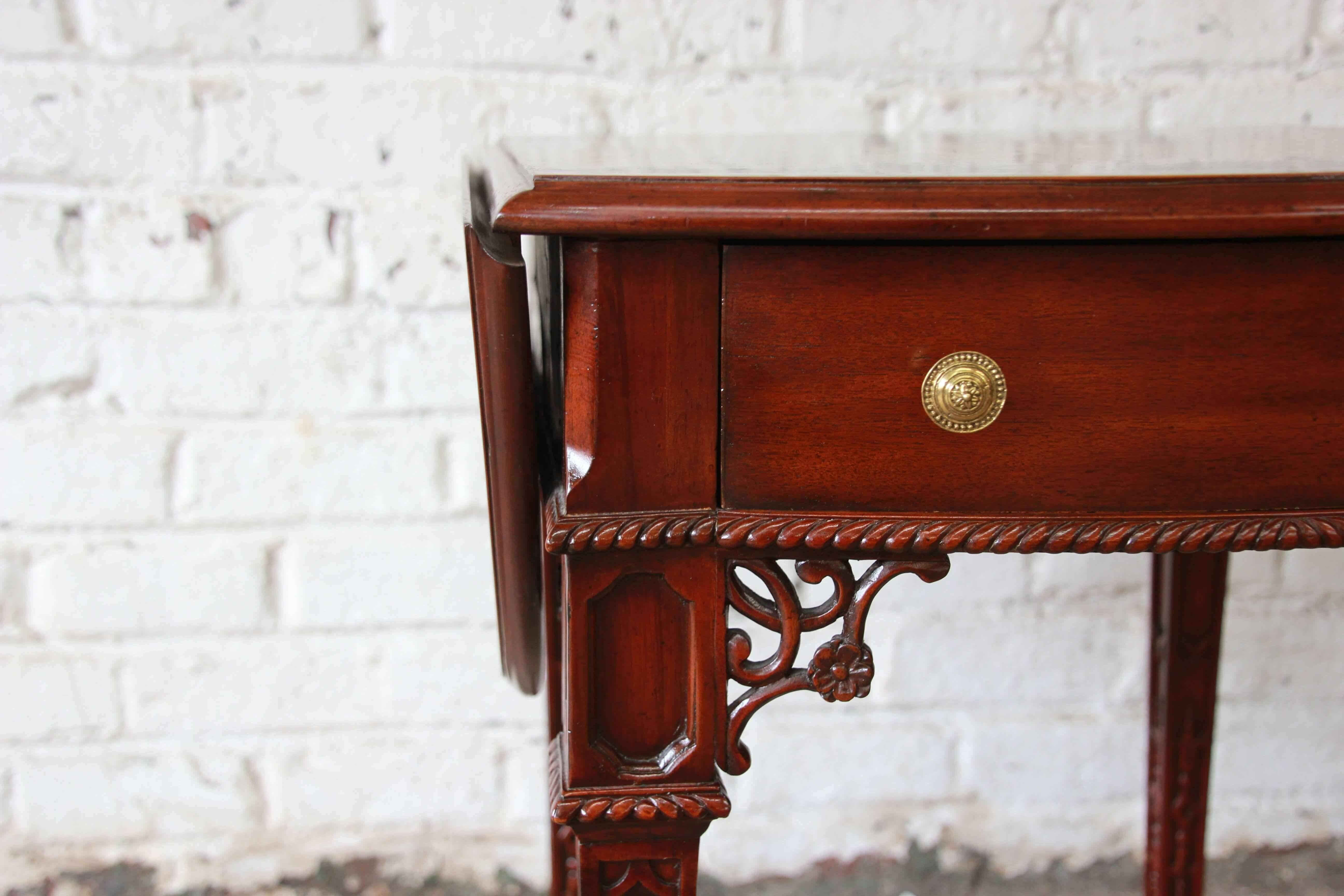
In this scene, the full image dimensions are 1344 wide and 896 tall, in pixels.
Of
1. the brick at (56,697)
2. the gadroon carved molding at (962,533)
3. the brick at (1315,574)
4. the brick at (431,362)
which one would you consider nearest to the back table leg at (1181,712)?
the brick at (1315,574)

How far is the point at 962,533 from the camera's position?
1.52 feet

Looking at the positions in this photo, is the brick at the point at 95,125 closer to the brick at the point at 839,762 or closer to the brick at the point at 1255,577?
the brick at the point at 839,762

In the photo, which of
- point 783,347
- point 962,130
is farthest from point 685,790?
point 962,130

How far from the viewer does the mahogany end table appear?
1.37ft

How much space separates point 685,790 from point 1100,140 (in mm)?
512

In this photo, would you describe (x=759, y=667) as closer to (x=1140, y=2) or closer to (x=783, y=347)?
(x=783, y=347)

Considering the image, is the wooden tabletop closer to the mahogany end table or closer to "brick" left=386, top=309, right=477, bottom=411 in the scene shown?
the mahogany end table

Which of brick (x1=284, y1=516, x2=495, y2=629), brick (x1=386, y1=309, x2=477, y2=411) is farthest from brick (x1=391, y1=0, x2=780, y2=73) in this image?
brick (x1=284, y1=516, x2=495, y2=629)

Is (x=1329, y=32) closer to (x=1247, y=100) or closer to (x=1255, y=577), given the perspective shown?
(x=1247, y=100)

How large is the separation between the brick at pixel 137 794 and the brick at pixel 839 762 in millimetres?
516

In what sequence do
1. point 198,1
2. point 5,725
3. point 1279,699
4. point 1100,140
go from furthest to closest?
1. point 1279,699
2. point 5,725
3. point 198,1
4. point 1100,140

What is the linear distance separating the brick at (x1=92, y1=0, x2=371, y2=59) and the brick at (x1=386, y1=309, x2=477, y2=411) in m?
0.24

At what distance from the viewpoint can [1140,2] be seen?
3.19ft

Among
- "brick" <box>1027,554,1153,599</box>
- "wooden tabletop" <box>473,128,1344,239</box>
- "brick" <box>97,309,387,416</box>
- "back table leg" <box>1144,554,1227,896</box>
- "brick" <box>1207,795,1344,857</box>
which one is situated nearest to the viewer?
"wooden tabletop" <box>473,128,1344,239</box>
